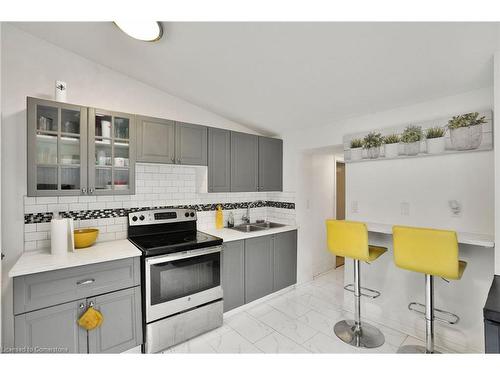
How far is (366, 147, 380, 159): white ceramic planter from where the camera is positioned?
254 cm

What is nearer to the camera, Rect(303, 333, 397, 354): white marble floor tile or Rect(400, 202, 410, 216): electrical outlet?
Rect(303, 333, 397, 354): white marble floor tile

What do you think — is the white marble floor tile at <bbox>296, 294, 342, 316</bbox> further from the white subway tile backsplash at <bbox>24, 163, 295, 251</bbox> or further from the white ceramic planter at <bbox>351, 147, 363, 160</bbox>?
the white ceramic planter at <bbox>351, 147, 363, 160</bbox>

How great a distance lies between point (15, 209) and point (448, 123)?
378 centimetres

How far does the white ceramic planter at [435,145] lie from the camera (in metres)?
2.15

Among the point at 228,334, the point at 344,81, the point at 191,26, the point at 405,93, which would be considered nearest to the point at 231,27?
the point at 191,26

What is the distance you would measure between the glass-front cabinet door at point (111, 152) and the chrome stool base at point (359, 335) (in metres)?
2.45

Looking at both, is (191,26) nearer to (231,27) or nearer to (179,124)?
(231,27)

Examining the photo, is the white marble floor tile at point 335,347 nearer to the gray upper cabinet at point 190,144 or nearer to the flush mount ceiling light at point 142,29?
the gray upper cabinet at point 190,144

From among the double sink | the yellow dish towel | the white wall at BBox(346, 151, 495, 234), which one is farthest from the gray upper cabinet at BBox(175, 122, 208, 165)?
the white wall at BBox(346, 151, 495, 234)

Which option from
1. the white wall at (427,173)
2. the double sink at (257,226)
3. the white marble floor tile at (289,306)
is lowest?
the white marble floor tile at (289,306)

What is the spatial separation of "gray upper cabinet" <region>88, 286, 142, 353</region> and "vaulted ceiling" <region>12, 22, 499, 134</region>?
2.02m

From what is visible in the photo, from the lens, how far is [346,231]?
2.32 metres

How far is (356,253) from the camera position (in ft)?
7.41

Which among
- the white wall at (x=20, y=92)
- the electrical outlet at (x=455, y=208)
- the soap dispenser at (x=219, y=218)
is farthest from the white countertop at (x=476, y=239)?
the white wall at (x=20, y=92)
